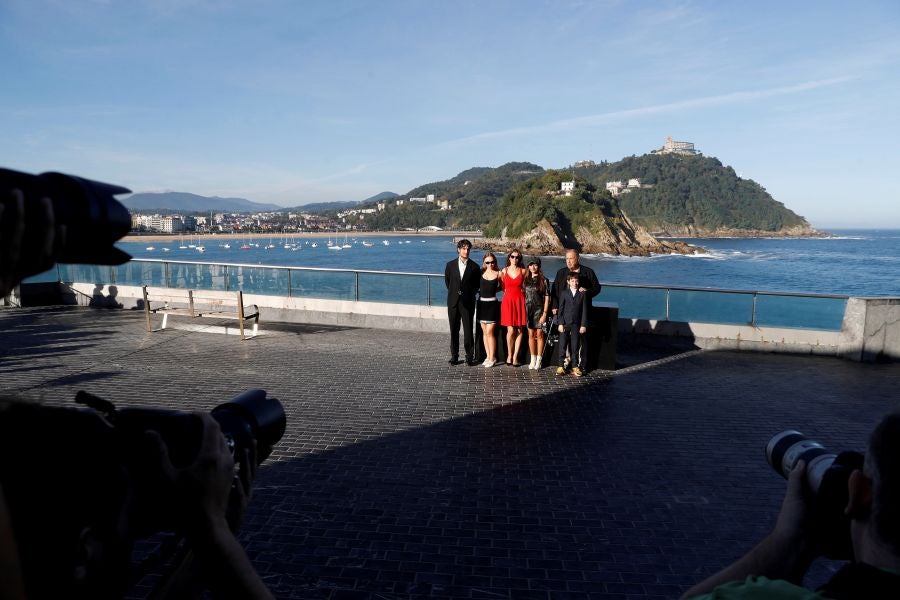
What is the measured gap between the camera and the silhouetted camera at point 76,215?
102 centimetres

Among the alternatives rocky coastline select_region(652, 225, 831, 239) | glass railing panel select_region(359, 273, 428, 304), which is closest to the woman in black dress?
glass railing panel select_region(359, 273, 428, 304)

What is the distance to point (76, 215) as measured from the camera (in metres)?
1.11


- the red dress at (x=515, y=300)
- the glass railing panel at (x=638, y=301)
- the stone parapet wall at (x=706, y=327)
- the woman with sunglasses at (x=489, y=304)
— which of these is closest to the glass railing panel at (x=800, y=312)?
the stone parapet wall at (x=706, y=327)

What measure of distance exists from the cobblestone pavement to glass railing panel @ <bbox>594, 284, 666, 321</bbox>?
1432mm

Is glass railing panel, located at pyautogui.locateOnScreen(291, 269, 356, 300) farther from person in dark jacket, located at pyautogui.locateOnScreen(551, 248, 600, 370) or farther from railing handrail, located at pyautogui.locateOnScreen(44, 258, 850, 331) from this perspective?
person in dark jacket, located at pyautogui.locateOnScreen(551, 248, 600, 370)

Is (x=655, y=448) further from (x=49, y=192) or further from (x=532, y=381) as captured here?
(x=49, y=192)

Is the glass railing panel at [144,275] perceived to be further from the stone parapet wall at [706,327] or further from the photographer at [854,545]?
the photographer at [854,545]

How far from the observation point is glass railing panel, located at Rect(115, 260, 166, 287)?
15367 millimetres

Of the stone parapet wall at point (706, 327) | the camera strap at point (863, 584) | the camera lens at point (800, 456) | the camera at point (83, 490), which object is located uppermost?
the camera at point (83, 490)

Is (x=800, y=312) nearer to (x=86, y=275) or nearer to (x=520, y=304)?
(x=520, y=304)

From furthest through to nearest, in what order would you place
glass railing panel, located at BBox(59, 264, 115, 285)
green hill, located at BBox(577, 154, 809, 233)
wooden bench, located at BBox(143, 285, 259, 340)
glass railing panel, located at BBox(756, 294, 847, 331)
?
green hill, located at BBox(577, 154, 809, 233) < glass railing panel, located at BBox(59, 264, 115, 285) < wooden bench, located at BBox(143, 285, 259, 340) < glass railing panel, located at BBox(756, 294, 847, 331)

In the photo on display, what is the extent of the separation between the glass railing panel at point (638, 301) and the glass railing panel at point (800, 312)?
1.70 metres

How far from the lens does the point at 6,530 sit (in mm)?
823

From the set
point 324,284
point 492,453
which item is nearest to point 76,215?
point 492,453
